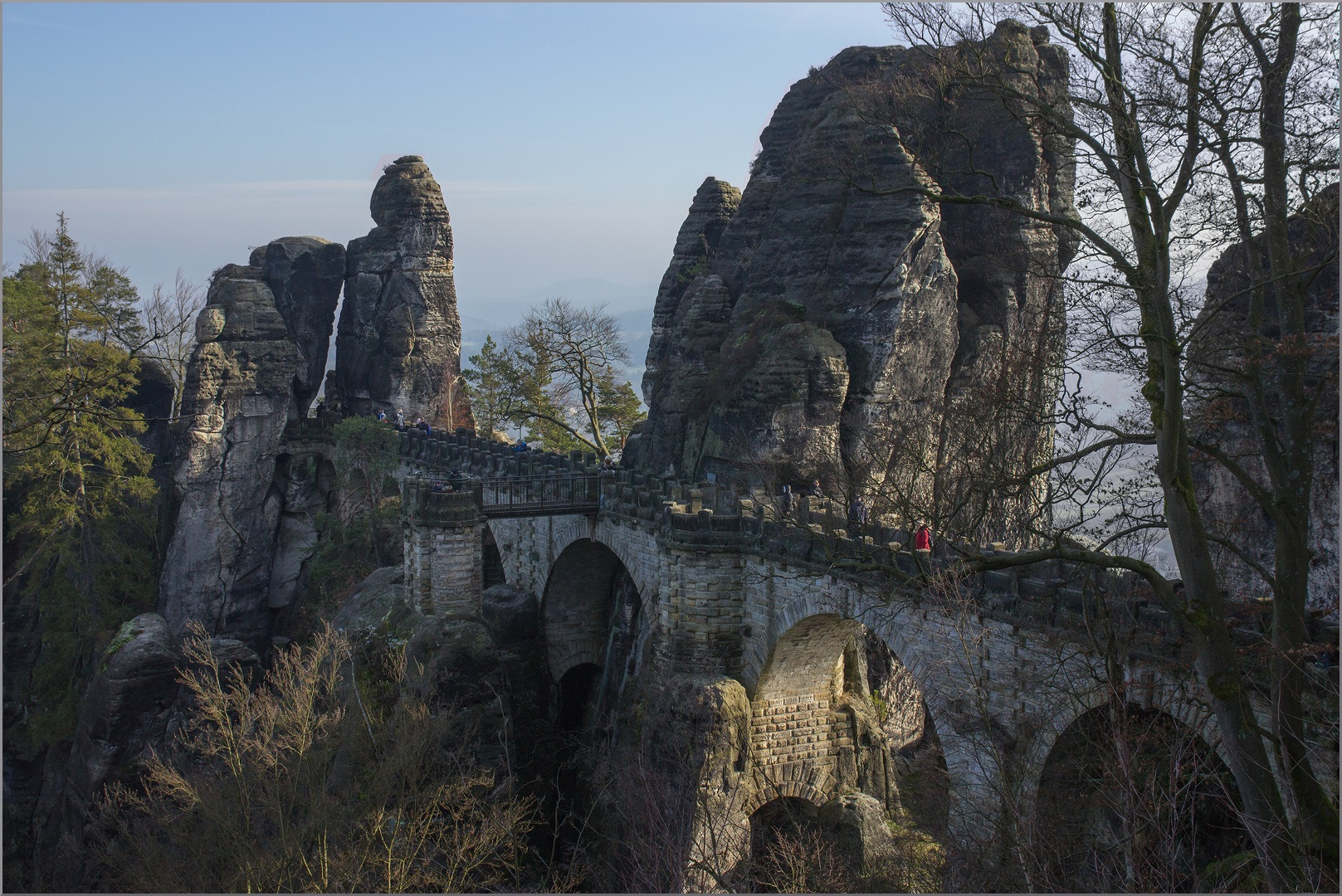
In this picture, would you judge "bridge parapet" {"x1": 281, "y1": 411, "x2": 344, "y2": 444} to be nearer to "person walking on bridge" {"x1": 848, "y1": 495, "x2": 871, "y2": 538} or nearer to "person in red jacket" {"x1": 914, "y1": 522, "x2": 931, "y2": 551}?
"person walking on bridge" {"x1": 848, "y1": 495, "x2": 871, "y2": 538}

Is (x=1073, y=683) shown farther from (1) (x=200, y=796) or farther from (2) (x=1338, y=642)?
(1) (x=200, y=796)

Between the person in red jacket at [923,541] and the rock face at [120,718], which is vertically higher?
the person in red jacket at [923,541]

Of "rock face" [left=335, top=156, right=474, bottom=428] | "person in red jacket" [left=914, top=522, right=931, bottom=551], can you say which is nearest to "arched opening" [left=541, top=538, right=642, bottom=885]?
"person in red jacket" [left=914, top=522, right=931, bottom=551]

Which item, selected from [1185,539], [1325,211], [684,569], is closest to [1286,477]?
[1185,539]

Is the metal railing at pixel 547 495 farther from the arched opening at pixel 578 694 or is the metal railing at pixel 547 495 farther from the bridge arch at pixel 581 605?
the arched opening at pixel 578 694

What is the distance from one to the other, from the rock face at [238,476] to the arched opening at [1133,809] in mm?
36292

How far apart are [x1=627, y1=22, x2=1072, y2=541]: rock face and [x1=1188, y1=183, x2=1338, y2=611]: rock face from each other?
16.2ft

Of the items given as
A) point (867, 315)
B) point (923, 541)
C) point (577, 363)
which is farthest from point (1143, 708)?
point (577, 363)

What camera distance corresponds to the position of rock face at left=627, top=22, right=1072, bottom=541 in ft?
88.6

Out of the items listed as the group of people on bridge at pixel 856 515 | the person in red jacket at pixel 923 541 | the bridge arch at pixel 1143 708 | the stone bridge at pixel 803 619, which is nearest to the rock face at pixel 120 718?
the stone bridge at pixel 803 619

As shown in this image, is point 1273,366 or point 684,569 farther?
point 684,569

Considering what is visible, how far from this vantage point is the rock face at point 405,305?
156 ft

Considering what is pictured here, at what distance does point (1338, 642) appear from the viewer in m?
11.2

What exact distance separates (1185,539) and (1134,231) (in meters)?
3.20
